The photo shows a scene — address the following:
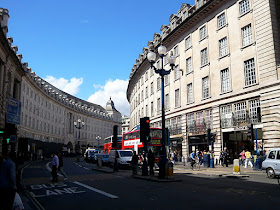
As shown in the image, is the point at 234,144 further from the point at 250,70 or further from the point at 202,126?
the point at 250,70

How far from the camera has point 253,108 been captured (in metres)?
24.1

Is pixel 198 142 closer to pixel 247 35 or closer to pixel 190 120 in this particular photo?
pixel 190 120

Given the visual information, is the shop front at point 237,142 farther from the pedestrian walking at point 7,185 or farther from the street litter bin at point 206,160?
the pedestrian walking at point 7,185

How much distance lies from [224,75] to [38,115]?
49.0 metres

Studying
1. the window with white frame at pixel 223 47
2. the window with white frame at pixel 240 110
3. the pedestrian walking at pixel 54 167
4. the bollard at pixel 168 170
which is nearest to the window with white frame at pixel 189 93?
the window with white frame at pixel 223 47

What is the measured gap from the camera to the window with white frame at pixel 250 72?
24.3 meters

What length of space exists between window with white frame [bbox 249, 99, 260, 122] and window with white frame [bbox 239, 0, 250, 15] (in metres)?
8.77

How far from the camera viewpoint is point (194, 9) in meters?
32.9

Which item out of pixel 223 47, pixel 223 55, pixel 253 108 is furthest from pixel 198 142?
pixel 223 47

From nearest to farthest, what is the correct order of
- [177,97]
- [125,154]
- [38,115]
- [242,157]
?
[242,157] → [125,154] → [177,97] → [38,115]

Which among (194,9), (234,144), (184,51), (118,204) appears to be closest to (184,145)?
(234,144)

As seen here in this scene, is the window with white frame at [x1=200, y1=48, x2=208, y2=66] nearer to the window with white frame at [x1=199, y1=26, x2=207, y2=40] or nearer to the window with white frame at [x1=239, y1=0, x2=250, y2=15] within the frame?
the window with white frame at [x1=199, y1=26, x2=207, y2=40]

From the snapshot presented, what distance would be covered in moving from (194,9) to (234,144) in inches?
680

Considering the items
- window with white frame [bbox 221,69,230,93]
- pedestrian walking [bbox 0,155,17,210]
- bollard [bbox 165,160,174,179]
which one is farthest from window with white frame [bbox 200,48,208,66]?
pedestrian walking [bbox 0,155,17,210]
